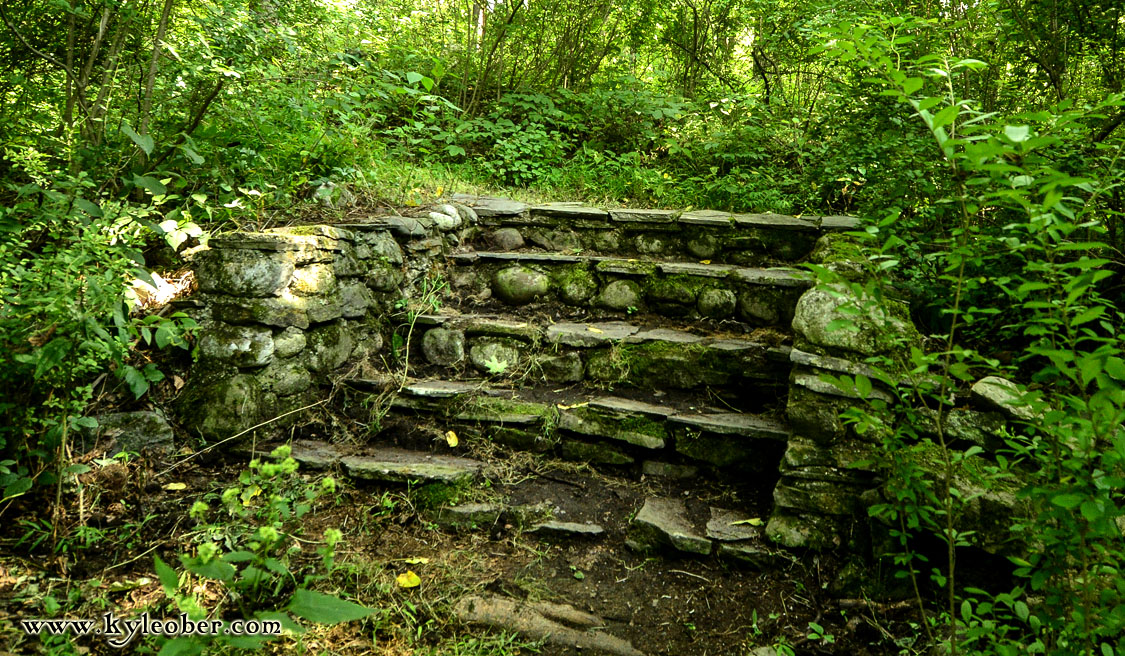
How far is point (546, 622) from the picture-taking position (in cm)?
229

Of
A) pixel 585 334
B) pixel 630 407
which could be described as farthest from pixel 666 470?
pixel 585 334

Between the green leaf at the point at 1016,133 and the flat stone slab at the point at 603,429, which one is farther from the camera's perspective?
the flat stone slab at the point at 603,429

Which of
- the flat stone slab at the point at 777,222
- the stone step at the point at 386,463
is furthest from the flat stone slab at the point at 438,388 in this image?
the flat stone slab at the point at 777,222

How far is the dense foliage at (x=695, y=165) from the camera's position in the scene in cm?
→ 146

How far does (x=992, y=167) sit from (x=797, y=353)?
1552 millimetres

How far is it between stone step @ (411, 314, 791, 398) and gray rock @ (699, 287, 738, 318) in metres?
0.26

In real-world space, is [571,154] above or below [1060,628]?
above

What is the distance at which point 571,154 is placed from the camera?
6496mm

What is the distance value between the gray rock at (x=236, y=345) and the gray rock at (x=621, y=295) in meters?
1.99

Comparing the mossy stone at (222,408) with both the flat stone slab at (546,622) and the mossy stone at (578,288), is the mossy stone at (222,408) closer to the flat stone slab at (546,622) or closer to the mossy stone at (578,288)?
the flat stone slab at (546,622)

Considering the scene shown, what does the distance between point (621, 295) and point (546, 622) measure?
217 centimetres

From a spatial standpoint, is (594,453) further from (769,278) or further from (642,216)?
(642,216)

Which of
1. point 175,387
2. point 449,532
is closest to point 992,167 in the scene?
point 449,532

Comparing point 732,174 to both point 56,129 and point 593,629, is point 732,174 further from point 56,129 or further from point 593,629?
point 56,129
